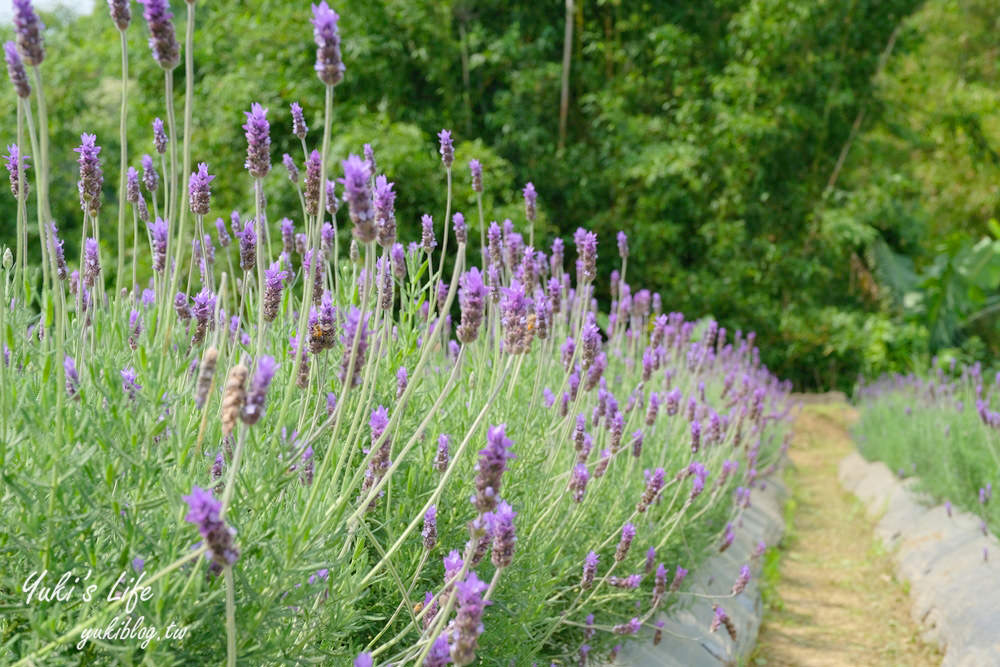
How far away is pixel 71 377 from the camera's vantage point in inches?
61.1

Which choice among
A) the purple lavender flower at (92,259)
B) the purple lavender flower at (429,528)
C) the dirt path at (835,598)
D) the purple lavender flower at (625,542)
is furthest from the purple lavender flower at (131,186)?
the dirt path at (835,598)

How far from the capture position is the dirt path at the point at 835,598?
4127 mm

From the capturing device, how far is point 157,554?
1452mm

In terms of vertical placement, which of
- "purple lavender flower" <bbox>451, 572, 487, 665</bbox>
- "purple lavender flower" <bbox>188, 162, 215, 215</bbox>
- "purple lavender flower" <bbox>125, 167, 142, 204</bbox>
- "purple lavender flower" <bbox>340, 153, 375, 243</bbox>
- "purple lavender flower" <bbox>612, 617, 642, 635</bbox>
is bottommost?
"purple lavender flower" <bbox>612, 617, 642, 635</bbox>

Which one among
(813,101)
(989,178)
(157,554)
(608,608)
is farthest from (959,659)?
(989,178)

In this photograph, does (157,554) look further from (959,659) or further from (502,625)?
(959,659)

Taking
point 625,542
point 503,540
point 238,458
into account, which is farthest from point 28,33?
point 625,542

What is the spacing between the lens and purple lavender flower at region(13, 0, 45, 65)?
1.26 m

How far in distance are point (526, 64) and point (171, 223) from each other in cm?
971

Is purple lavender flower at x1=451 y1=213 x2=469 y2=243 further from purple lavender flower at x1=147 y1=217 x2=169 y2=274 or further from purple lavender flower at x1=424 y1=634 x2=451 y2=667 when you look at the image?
purple lavender flower at x1=424 y1=634 x2=451 y2=667

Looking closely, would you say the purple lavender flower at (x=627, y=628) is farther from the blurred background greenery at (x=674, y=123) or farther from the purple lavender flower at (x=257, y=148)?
the blurred background greenery at (x=674, y=123)

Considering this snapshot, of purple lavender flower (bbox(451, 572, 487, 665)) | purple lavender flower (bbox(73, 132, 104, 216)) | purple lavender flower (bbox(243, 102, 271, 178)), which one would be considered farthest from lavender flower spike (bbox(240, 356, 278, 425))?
purple lavender flower (bbox(73, 132, 104, 216))

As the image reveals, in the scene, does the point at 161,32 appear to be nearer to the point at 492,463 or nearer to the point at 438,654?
the point at 492,463

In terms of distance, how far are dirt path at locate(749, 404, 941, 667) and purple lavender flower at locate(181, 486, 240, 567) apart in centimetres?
337
